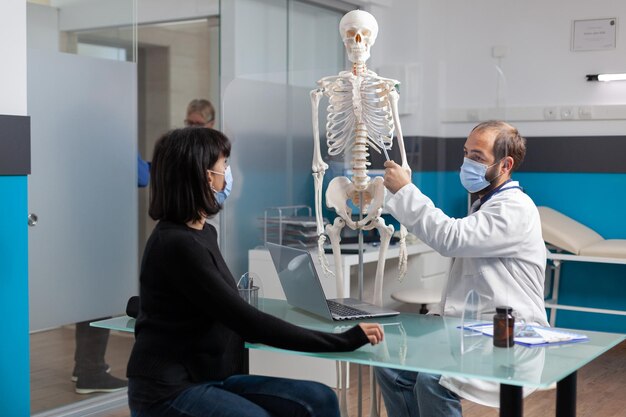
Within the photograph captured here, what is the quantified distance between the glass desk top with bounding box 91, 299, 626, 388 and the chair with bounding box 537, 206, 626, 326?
2319mm

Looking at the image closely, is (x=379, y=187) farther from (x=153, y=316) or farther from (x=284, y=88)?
(x=284, y=88)

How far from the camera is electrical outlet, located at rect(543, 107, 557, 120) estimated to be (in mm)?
5285

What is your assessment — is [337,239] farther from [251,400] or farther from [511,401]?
[511,401]

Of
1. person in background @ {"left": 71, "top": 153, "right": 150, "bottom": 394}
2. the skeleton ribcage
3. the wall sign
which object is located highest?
the wall sign

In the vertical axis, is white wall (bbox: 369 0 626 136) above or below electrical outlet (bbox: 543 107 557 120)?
above

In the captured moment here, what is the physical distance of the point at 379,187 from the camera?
311cm

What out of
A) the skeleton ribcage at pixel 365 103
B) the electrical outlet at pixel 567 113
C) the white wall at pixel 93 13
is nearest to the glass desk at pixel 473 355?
the skeleton ribcage at pixel 365 103

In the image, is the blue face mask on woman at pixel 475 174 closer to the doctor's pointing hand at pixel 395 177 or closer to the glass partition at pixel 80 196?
the doctor's pointing hand at pixel 395 177

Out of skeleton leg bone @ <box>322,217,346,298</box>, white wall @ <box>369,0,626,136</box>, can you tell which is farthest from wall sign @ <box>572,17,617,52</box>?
skeleton leg bone @ <box>322,217,346,298</box>

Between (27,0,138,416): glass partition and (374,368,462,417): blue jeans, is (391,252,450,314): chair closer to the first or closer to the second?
(27,0,138,416): glass partition

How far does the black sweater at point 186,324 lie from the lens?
79.7 inches

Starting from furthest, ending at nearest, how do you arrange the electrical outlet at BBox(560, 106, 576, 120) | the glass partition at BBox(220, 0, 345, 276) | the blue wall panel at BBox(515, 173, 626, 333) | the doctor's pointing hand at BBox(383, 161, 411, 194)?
the electrical outlet at BBox(560, 106, 576, 120), the blue wall panel at BBox(515, 173, 626, 333), the glass partition at BBox(220, 0, 345, 276), the doctor's pointing hand at BBox(383, 161, 411, 194)

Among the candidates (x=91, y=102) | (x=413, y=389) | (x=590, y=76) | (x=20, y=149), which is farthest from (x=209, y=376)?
(x=590, y=76)

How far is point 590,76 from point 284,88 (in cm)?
191
